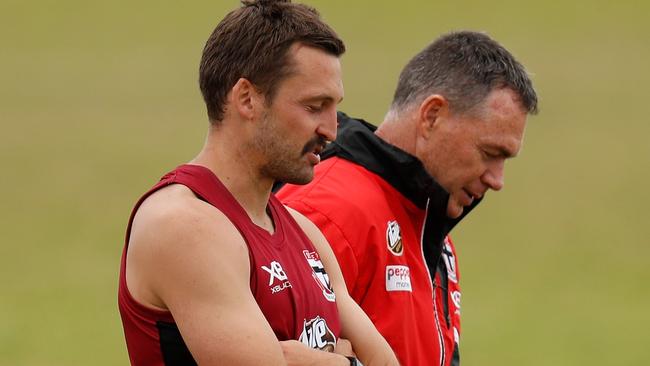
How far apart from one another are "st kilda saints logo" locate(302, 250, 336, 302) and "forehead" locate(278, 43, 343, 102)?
0.56 meters

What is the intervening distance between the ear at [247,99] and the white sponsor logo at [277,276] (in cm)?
49

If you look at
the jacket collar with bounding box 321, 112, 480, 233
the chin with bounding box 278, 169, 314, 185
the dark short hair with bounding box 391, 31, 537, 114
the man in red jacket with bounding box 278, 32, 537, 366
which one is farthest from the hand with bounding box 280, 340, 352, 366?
the dark short hair with bounding box 391, 31, 537, 114

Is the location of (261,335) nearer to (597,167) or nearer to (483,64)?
(483,64)

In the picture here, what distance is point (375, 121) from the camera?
2362cm

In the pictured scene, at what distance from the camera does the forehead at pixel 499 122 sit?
5.97 meters

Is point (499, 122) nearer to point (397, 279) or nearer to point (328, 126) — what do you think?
point (397, 279)

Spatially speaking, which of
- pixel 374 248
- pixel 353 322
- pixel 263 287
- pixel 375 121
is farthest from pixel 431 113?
pixel 375 121

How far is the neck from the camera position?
472cm

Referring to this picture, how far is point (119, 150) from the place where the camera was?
2428 cm

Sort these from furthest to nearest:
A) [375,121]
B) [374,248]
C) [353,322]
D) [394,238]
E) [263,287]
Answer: [375,121], [394,238], [374,248], [353,322], [263,287]

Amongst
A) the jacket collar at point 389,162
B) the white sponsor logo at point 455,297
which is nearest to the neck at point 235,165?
the jacket collar at point 389,162

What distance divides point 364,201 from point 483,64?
2.83ft

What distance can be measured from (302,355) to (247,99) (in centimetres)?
84

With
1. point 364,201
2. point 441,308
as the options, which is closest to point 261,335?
→ point 364,201
